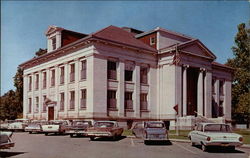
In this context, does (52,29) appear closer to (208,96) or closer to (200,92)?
(200,92)

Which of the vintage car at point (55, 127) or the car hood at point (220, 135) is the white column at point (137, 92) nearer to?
the vintage car at point (55, 127)

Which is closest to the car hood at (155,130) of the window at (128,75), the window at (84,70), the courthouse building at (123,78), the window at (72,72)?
the courthouse building at (123,78)

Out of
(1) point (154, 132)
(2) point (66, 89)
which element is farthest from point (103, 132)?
(2) point (66, 89)

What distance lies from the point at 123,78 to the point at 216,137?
21.2 meters

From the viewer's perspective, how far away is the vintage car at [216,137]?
1490 centimetres

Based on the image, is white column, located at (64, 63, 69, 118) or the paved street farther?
white column, located at (64, 63, 69, 118)

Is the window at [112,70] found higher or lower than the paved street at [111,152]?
higher

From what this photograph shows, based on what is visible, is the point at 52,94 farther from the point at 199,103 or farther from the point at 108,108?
the point at 199,103

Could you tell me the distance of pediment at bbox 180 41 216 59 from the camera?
125 ft

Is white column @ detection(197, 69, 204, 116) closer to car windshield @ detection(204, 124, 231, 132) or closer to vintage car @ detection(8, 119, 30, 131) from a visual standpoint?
vintage car @ detection(8, 119, 30, 131)

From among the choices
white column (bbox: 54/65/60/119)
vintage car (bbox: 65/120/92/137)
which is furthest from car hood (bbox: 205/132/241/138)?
white column (bbox: 54/65/60/119)

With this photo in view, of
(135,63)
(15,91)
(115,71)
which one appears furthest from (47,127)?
(15,91)

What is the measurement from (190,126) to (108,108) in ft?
29.1

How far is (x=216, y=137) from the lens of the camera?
15.0 metres
